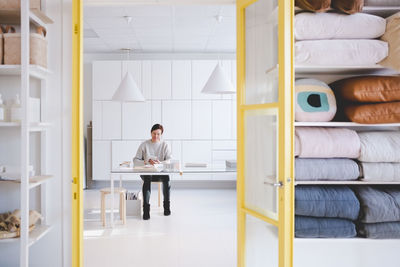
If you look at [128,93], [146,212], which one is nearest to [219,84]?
[128,93]

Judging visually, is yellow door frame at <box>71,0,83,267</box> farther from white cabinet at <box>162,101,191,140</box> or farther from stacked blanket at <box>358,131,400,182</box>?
white cabinet at <box>162,101,191,140</box>

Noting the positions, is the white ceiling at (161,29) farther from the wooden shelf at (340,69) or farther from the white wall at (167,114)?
the wooden shelf at (340,69)

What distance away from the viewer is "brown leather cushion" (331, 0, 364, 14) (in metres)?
2.55

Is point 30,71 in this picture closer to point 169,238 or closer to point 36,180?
point 36,180

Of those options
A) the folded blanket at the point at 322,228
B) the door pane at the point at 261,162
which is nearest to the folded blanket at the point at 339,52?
the door pane at the point at 261,162

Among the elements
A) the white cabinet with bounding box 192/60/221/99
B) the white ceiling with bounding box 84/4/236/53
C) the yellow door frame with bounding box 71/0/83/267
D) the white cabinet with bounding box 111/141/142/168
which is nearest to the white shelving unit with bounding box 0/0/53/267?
the yellow door frame with bounding box 71/0/83/267

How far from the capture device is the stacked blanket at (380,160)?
2658 mm

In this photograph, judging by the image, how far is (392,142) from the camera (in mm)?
2699

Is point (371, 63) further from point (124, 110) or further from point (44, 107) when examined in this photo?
point (124, 110)

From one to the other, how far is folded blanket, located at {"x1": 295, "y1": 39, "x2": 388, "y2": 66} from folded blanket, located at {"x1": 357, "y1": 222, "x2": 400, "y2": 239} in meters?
1.10

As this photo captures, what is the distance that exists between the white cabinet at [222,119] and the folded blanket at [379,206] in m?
4.85

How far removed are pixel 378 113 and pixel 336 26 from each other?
644mm

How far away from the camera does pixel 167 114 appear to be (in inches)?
297

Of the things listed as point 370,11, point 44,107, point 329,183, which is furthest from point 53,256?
point 370,11
